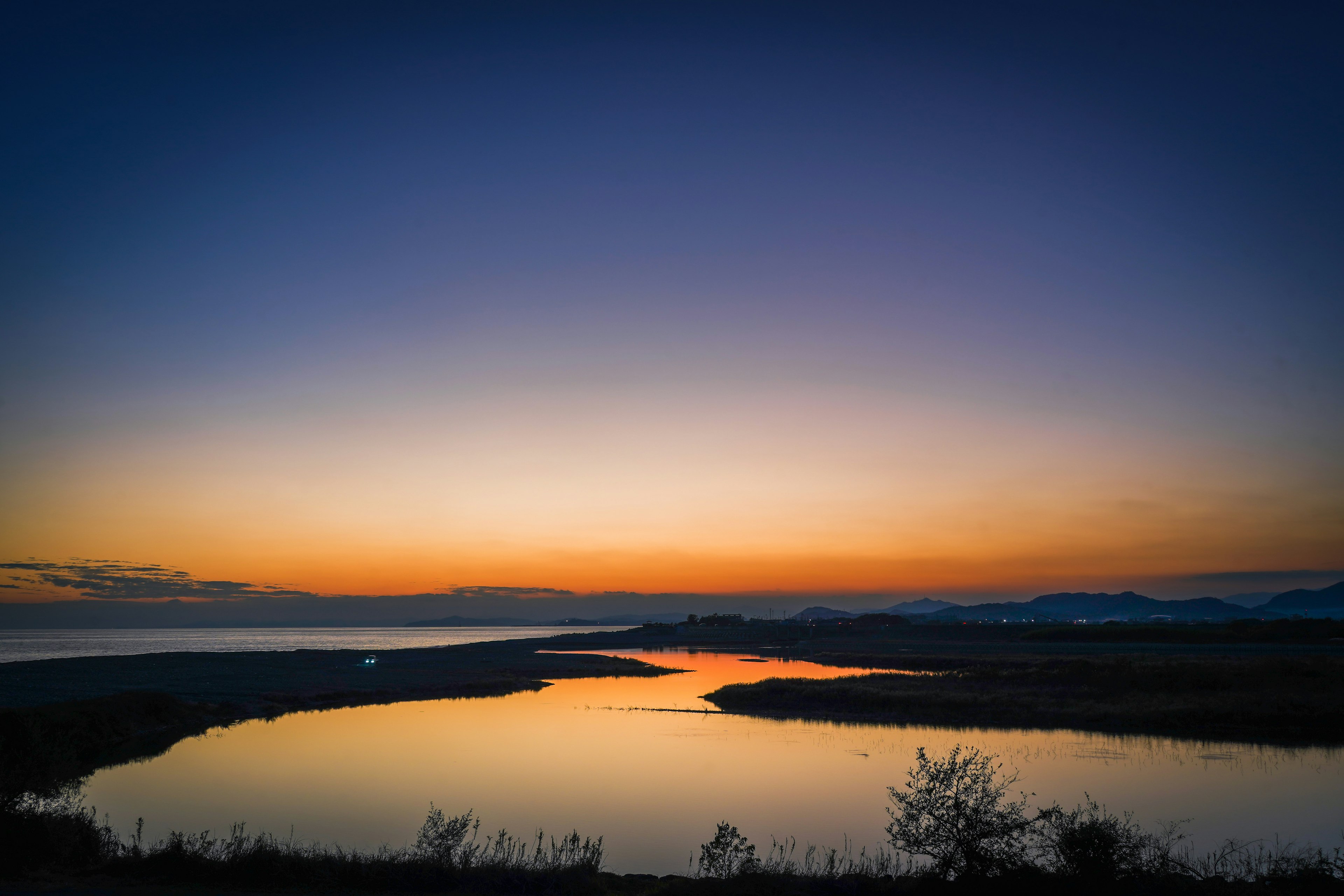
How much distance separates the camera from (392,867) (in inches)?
479

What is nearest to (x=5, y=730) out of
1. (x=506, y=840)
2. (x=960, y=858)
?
(x=506, y=840)

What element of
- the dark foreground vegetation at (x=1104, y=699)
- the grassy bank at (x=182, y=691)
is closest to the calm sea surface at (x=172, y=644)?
the grassy bank at (x=182, y=691)

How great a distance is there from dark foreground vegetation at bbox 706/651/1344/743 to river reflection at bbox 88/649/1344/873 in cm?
253

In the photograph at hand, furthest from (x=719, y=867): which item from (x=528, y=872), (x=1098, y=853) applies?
(x=1098, y=853)

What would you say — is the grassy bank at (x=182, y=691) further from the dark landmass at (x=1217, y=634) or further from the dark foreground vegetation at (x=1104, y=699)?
the dark landmass at (x=1217, y=634)

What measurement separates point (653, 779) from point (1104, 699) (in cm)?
2559

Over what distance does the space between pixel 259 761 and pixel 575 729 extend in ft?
40.9

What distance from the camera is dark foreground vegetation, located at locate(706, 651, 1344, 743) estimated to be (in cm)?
3162

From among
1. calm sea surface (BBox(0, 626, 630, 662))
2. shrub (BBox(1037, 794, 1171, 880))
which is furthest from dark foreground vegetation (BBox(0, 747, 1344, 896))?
calm sea surface (BBox(0, 626, 630, 662))

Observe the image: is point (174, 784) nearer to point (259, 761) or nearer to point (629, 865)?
point (259, 761)

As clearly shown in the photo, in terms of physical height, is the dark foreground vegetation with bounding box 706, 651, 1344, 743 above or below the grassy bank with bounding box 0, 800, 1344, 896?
below

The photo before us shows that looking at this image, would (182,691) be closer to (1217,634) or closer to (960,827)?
(960,827)

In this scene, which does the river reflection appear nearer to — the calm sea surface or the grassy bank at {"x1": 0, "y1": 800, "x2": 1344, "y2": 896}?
the grassy bank at {"x1": 0, "y1": 800, "x2": 1344, "y2": 896}

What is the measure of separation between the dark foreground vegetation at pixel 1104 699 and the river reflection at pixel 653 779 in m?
2.53
